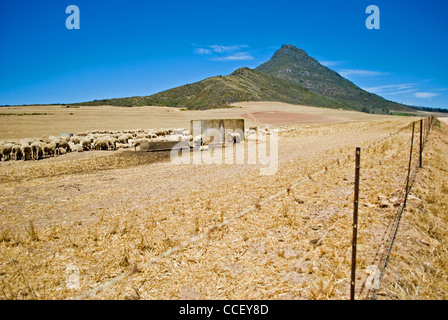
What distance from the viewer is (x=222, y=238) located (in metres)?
4.97

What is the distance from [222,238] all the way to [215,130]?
15782 mm

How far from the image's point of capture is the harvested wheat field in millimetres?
3602

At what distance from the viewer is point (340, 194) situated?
7051mm

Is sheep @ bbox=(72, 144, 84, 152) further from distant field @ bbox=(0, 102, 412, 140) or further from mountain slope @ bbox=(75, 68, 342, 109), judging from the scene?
mountain slope @ bbox=(75, 68, 342, 109)

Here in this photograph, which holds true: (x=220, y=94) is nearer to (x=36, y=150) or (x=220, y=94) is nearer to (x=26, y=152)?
(x=36, y=150)

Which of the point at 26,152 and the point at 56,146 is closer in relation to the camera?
the point at 26,152

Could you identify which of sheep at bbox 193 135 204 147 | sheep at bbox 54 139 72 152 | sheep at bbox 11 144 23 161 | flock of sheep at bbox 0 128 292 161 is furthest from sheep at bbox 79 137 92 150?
sheep at bbox 193 135 204 147

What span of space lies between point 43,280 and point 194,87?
17656cm

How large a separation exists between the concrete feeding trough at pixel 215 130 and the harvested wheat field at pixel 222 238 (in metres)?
11.0

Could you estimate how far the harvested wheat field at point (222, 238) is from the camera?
360cm

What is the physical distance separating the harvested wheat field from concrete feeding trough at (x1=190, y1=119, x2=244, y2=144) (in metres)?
11.0

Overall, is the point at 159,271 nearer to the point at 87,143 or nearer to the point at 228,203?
the point at 228,203

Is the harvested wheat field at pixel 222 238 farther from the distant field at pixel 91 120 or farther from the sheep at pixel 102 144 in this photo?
the distant field at pixel 91 120

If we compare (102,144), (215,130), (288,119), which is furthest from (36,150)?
(288,119)
